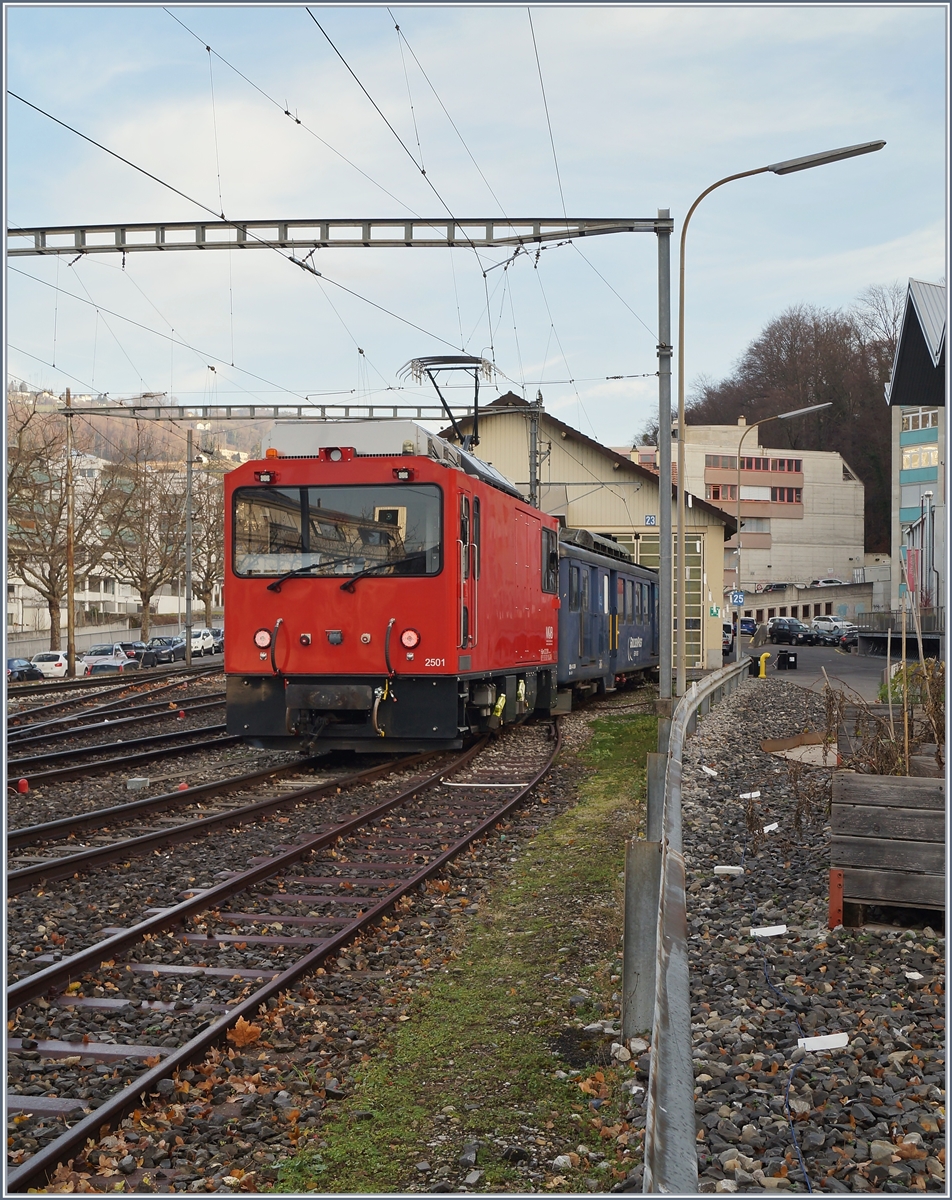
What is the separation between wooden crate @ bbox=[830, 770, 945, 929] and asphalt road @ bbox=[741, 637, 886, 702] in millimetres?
20236

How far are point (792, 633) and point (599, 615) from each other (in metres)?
42.6

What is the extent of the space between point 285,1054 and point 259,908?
2.46 m

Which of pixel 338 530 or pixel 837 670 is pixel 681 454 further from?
pixel 837 670

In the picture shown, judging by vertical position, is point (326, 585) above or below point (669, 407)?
below

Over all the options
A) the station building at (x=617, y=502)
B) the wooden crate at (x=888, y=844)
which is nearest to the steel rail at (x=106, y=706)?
the wooden crate at (x=888, y=844)

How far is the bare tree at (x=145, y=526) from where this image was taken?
50031 millimetres

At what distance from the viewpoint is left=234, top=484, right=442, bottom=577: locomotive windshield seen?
1323cm

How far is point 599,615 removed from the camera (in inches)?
1011

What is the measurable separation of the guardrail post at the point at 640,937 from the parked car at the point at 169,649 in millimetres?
43398

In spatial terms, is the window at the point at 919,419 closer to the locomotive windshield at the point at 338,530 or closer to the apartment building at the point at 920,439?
the apartment building at the point at 920,439

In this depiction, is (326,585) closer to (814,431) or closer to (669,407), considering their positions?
(669,407)

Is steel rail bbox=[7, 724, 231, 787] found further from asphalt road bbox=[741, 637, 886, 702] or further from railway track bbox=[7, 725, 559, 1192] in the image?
asphalt road bbox=[741, 637, 886, 702]

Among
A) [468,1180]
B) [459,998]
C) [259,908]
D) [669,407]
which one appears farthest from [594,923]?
[669,407]

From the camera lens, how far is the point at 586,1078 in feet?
16.9
